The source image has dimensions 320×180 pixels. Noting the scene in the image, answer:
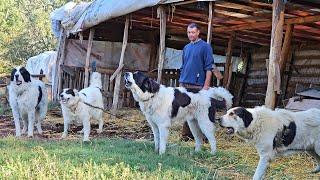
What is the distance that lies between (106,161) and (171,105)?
2.03 meters

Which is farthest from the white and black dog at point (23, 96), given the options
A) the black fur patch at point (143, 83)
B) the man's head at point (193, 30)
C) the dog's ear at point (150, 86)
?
the man's head at point (193, 30)

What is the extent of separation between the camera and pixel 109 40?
61.9 feet

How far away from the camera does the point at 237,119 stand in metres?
6.71

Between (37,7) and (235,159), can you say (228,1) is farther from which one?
(37,7)

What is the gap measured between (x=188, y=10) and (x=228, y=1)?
5.51 feet

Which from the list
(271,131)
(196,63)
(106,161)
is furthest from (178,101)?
(106,161)

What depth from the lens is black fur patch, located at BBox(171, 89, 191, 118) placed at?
8.25 meters

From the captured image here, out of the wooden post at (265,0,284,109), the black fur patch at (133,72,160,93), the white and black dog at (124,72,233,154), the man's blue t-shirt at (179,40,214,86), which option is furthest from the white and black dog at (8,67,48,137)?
the wooden post at (265,0,284,109)

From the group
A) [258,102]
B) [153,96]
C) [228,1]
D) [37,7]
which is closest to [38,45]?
[37,7]

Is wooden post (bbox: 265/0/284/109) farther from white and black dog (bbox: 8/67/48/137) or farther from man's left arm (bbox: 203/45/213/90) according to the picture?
white and black dog (bbox: 8/67/48/137)

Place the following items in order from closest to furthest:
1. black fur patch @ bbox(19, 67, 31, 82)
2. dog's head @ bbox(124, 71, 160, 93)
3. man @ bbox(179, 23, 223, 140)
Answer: dog's head @ bbox(124, 71, 160, 93), man @ bbox(179, 23, 223, 140), black fur patch @ bbox(19, 67, 31, 82)

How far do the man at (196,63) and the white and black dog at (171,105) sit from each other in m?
0.32

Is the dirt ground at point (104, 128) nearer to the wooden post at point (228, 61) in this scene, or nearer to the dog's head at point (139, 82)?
the dog's head at point (139, 82)

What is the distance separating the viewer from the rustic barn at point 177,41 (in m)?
11.9
